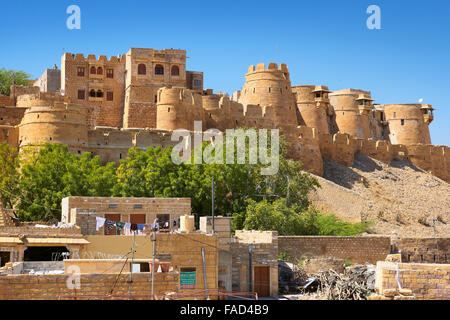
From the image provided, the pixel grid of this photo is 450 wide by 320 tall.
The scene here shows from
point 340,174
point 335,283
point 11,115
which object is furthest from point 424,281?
point 340,174

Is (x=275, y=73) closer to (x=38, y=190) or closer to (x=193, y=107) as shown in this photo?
(x=193, y=107)

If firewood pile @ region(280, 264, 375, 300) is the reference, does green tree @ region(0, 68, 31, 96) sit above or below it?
above

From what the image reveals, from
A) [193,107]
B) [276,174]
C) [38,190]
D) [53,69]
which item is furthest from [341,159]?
[38,190]

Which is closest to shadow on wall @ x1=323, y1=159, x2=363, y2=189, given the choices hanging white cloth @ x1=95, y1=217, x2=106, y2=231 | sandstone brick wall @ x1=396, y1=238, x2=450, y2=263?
sandstone brick wall @ x1=396, y1=238, x2=450, y2=263

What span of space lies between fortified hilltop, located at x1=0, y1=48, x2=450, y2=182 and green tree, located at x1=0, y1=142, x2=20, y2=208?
111cm

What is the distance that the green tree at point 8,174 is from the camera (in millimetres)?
27312

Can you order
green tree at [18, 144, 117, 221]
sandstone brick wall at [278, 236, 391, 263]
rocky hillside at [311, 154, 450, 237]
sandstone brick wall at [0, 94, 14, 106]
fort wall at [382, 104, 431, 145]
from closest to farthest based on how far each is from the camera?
sandstone brick wall at [278, 236, 391, 263] < green tree at [18, 144, 117, 221] < rocky hillside at [311, 154, 450, 237] < sandstone brick wall at [0, 94, 14, 106] < fort wall at [382, 104, 431, 145]

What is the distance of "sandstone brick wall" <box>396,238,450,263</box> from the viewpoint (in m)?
23.3

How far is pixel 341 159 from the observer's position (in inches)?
1793

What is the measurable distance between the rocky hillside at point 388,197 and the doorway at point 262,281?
18174 mm

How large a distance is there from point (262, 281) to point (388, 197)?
26.8 m

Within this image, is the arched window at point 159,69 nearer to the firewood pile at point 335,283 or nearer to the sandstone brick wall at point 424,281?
the firewood pile at point 335,283

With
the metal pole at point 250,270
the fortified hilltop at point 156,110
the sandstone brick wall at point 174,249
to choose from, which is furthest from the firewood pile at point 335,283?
the fortified hilltop at point 156,110

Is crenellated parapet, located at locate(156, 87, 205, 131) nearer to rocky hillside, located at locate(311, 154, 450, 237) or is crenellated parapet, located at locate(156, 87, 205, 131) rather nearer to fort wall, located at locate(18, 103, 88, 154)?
fort wall, located at locate(18, 103, 88, 154)
